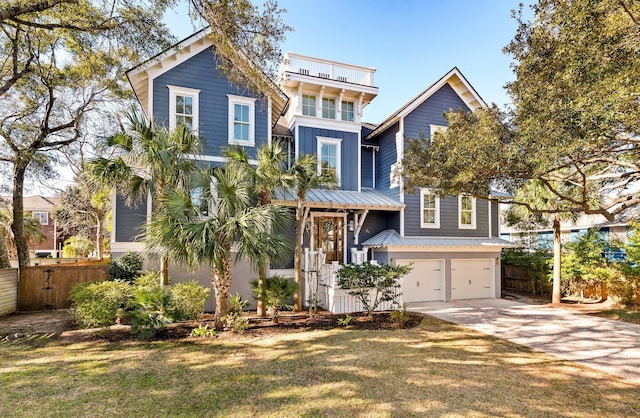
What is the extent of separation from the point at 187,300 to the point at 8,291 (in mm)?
6917

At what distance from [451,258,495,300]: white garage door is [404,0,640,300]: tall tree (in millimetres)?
5087

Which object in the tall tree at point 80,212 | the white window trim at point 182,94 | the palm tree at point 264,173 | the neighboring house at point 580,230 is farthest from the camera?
the tall tree at point 80,212

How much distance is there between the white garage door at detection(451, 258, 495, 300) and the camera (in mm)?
13333

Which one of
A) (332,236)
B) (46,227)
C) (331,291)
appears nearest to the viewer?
(331,291)

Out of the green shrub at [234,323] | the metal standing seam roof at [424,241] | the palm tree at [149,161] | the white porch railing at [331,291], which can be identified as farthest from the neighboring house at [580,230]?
the palm tree at [149,161]

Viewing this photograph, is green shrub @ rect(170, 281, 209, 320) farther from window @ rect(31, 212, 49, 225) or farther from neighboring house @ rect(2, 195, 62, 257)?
window @ rect(31, 212, 49, 225)

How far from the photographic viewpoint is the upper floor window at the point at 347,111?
1370 centimetres

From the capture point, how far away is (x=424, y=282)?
12.9 meters

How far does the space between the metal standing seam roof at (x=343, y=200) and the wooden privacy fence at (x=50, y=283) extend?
6.86 m

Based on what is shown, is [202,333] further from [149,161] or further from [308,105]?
[308,105]

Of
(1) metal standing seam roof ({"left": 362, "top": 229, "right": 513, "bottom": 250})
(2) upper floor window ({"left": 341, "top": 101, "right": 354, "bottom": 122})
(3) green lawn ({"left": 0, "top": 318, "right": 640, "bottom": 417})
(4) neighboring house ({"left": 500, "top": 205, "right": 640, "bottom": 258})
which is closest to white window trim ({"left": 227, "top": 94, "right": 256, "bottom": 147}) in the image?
(2) upper floor window ({"left": 341, "top": 101, "right": 354, "bottom": 122})

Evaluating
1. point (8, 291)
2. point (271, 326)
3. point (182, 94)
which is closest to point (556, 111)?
point (271, 326)

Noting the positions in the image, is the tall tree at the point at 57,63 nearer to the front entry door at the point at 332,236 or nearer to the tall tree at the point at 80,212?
the tall tree at the point at 80,212

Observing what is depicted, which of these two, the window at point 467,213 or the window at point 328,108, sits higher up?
the window at point 328,108
